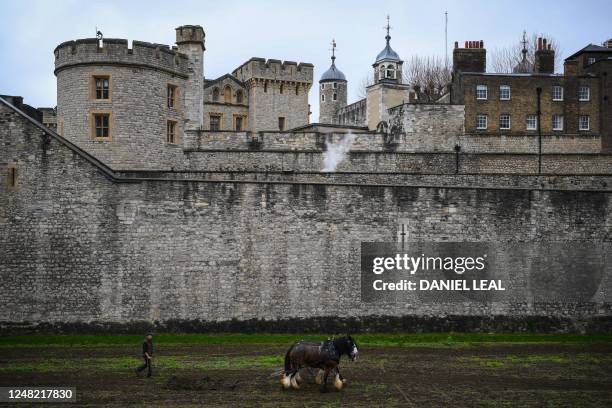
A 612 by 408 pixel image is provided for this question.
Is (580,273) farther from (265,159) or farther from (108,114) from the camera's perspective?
(108,114)

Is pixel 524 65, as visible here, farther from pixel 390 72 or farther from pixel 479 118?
pixel 479 118

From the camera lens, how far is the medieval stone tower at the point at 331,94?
8955 centimetres

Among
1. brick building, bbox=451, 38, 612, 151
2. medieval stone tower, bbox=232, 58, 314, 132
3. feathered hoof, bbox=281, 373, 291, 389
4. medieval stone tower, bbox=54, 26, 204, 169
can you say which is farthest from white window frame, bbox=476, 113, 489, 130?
feathered hoof, bbox=281, 373, 291, 389

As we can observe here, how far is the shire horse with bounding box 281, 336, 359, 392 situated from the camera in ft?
62.7

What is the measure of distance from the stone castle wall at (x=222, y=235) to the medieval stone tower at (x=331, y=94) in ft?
195

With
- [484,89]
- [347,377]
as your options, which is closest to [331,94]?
[484,89]

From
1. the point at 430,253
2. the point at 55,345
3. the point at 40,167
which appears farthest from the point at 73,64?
the point at 430,253

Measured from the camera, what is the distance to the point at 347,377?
68.5 feet

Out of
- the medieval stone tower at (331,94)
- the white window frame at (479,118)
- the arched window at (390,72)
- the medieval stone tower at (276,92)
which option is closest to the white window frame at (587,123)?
the white window frame at (479,118)

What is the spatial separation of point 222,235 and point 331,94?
207 feet

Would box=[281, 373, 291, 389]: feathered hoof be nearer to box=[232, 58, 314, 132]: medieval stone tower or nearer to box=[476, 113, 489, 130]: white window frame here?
box=[476, 113, 489, 130]: white window frame

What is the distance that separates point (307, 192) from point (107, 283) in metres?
7.75

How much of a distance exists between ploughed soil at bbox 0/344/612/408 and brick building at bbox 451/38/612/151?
77.6 ft

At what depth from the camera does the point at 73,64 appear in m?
34.9
